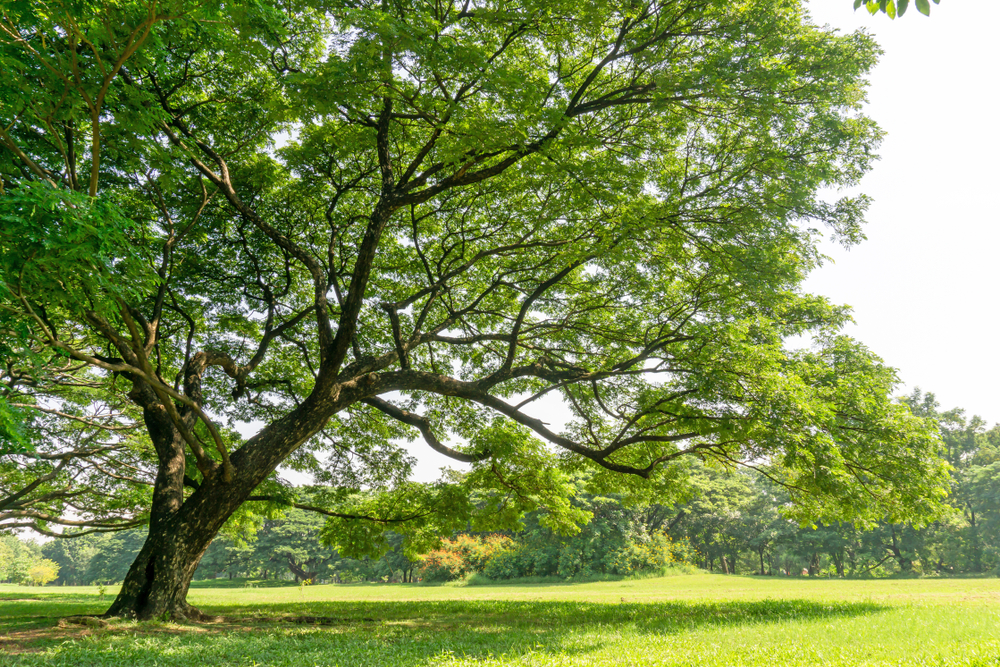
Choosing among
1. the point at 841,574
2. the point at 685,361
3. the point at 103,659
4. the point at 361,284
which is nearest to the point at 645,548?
the point at 841,574

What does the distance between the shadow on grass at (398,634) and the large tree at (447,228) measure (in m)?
1.74

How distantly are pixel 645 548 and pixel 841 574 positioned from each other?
59.2 feet

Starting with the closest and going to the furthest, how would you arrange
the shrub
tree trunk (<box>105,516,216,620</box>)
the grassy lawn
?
1. the grassy lawn
2. tree trunk (<box>105,516,216,620</box>)
3. the shrub

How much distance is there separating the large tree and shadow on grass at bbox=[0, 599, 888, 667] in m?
1.74

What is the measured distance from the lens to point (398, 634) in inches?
312

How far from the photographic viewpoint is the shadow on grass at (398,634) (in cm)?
568

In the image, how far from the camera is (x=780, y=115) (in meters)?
7.53

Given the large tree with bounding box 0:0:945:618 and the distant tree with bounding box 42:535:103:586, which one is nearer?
the large tree with bounding box 0:0:945:618

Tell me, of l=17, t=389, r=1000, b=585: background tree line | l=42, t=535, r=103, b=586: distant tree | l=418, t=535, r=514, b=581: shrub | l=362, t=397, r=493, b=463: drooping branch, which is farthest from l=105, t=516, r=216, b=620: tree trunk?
l=42, t=535, r=103, b=586: distant tree

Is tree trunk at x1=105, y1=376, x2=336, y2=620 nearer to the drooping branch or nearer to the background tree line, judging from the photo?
the drooping branch

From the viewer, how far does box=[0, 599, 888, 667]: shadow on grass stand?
18.6 ft

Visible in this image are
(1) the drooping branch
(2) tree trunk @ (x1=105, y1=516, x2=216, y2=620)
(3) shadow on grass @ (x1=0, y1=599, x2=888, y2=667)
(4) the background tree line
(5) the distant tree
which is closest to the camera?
(3) shadow on grass @ (x1=0, y1=599, x2=888, y2=667)

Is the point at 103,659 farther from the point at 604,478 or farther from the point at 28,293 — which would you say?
the point at 604,478

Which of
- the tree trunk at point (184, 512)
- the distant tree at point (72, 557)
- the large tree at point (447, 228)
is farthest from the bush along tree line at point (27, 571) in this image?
the tree trunk at point (184, 512)
